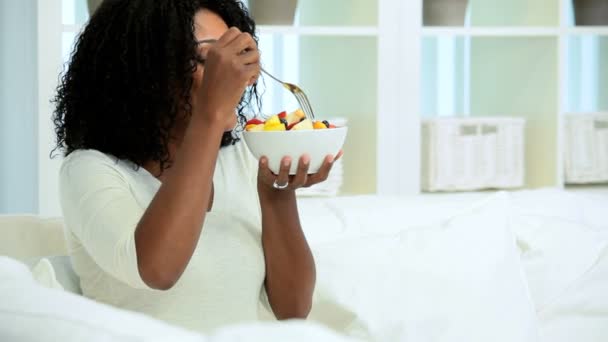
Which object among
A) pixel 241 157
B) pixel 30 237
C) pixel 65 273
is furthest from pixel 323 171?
pixel 30 237

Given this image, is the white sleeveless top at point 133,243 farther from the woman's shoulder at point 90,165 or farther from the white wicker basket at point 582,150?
the white wicker basket at point 582,150

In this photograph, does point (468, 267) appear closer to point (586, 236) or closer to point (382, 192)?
point (586, 236)

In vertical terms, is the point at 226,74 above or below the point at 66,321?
above

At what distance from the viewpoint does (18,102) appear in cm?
276

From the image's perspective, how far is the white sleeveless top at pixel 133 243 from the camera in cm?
108

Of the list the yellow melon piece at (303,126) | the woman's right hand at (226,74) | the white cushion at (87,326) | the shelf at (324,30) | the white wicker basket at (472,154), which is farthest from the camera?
the white wicker basket at (472,154)

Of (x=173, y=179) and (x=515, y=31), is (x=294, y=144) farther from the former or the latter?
(x=515, y=31)

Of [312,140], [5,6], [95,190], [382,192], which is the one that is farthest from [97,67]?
[5,6]

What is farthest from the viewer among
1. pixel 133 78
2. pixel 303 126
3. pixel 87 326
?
pixel 133 78

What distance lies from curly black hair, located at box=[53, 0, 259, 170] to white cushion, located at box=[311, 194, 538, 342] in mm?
352

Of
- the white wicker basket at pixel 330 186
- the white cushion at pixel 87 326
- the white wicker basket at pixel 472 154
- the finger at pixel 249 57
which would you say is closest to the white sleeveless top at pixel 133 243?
the finger at pixel 249 57

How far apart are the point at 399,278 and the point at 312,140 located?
0.38 metres

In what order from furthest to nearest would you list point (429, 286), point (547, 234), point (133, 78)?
1. point (547, 234)
2. point (429, 286)
3. point (133, 78)

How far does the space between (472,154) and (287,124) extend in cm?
161
